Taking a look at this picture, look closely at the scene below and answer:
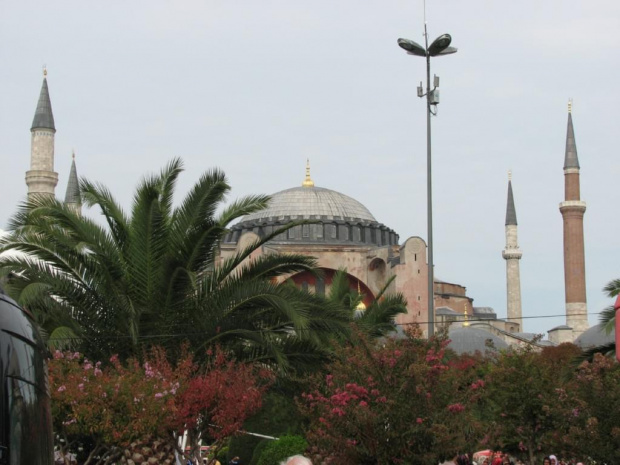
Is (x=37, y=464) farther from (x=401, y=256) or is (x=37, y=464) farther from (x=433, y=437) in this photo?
(x=401, y=256)

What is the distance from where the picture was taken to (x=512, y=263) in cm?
6562

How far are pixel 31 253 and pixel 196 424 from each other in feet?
11.7

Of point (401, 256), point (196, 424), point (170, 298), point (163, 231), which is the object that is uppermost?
point (401, 256)

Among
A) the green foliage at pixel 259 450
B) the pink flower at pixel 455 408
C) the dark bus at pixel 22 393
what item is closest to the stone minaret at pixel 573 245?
the green foliage at pixel 259 450

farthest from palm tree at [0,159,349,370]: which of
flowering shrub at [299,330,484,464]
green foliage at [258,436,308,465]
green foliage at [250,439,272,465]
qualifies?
green foliage at [250,439,272,465]

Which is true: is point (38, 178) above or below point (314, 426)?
above

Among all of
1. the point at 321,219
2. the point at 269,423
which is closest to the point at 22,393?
the point at 269,423

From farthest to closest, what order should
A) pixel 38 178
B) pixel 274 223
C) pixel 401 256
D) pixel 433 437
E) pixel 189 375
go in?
pixel 274 223 → pixel 401 256 → pixel 38 178 → pixel 189 375 → pixel 433 437

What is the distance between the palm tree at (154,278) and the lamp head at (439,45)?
4191 millimetres

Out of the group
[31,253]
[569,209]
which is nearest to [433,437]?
[31,253]

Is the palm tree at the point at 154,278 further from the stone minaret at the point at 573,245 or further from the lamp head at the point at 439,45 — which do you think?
the stone minaret at the point at 573,245

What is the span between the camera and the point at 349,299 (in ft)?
80.3

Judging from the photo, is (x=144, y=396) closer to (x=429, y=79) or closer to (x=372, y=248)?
(x=429, y=79)

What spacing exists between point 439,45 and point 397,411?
23.5 feet
